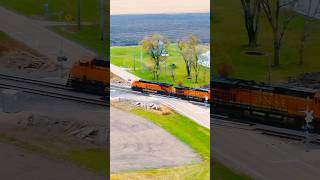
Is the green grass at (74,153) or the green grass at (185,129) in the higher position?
the green grass at (185,129)

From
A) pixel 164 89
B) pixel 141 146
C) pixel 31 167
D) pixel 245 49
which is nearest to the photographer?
pixel 31 167

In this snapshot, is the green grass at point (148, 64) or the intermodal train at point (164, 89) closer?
the green grass at point (148, 64)

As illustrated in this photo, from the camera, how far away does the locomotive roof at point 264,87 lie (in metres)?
6.05

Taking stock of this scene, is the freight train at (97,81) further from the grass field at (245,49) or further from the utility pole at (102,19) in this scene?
the grass field at (245,49)

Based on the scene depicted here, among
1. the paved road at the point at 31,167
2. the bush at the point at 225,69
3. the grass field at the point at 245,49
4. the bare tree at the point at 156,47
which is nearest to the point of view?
the paved road at the point at 31,167

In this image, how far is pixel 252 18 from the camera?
6.14 meters

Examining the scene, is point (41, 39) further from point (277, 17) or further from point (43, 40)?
point (277, 17)

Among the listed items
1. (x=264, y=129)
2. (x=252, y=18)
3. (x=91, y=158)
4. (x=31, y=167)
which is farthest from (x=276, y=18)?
(x=31, y=167)

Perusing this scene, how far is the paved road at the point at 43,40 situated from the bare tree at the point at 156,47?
906 millimetres

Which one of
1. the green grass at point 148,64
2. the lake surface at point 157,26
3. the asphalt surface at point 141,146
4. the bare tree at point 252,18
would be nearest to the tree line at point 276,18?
the bare tree at point 252,18

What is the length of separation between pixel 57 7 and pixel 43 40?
0.48 meters

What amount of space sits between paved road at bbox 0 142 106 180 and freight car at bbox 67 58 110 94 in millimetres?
1036

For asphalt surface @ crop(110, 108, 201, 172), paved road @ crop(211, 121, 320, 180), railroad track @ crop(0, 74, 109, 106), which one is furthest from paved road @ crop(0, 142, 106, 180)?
paved road @ crop(211, 121, 320, 180)

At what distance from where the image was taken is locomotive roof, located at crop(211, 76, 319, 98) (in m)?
6.05
